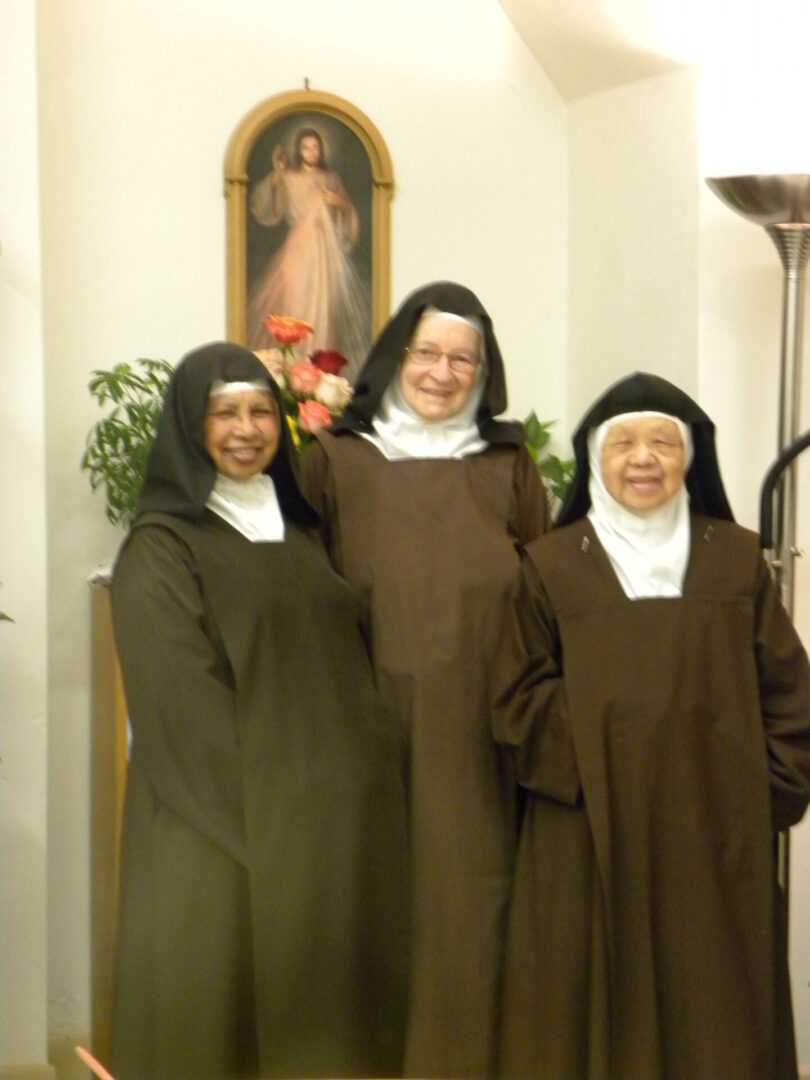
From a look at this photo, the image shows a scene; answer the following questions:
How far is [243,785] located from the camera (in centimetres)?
299

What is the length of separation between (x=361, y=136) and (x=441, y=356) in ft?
4.42

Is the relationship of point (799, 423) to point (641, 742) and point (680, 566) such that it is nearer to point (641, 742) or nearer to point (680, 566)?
point (680, 566)

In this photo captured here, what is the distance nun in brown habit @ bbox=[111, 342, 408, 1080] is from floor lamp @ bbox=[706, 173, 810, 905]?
94 centimetres

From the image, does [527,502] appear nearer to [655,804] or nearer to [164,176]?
[655,804]

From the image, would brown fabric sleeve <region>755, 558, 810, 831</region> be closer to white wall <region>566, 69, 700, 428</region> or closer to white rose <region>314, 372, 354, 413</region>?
white wall <region>566, 69, 700, 428</region>

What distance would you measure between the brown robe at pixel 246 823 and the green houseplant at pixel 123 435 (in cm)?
99

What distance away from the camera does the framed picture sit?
171 inches

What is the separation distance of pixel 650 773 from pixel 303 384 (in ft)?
4.57

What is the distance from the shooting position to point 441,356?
11.2 ft

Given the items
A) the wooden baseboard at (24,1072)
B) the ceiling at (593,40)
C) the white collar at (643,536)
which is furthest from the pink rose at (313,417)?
the wooden baseboard at (24,1072)

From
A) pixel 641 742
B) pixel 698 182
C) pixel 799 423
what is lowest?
pixel 641 742

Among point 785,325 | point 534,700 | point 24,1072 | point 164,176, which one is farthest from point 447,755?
point 164,176

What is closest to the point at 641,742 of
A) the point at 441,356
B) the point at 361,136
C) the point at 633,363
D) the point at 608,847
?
the point at 608,847

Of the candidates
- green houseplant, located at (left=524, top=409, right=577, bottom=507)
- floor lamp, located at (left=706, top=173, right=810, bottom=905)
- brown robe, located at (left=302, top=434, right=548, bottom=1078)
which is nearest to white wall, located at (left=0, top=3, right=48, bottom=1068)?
brown robe, located at (left=302, top=434, right=548, bottom=1078)
